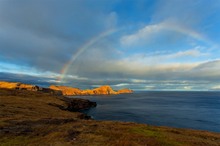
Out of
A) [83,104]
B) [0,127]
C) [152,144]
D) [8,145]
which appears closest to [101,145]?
[152,144]

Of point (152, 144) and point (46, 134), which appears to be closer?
point (152, 144)

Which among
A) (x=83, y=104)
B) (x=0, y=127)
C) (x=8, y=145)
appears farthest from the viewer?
(x=83, y=104)

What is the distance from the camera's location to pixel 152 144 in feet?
65.3

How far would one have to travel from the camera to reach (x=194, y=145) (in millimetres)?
21906

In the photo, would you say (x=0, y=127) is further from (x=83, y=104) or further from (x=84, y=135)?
(x=83, y=104)

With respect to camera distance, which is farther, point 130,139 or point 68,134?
point 68,134

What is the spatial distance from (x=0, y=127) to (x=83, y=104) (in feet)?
369

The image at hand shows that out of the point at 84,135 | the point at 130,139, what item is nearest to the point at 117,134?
the point at 130,139

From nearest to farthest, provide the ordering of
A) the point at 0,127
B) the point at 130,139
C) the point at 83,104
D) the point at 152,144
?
the point at 152,144, the point at 130,139, the point at 0,127, the point at 83,104

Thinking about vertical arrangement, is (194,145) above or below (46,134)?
below

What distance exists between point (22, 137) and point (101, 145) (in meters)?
9.90

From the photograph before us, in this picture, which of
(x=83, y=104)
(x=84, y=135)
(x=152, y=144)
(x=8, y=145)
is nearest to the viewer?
(x=8, y=145)

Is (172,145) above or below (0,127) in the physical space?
below

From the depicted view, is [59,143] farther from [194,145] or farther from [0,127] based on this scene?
[194,145]
